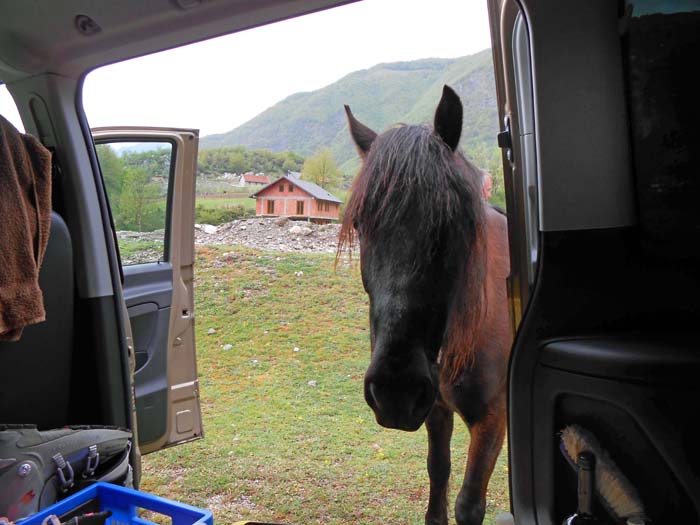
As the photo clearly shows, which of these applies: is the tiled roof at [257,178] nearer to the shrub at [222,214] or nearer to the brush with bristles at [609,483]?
the shrub at [222,214]

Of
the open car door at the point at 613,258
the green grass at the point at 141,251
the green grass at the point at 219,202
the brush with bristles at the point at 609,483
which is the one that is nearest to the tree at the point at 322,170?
the green grass at the point at 219,202

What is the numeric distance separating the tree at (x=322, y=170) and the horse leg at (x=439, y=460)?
1406mm

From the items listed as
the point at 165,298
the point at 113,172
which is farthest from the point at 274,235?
the point at 165,298

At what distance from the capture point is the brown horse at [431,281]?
58.6 inches

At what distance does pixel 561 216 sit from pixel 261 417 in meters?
3.66

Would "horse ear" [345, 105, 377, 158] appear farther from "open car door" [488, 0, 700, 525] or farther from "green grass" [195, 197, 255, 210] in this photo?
"green grass" [195, 197, 255, 210]

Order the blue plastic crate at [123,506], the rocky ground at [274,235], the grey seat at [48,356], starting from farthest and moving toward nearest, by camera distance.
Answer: the rocky ground at [274,235] → the grey seat at [48,356] → the blue plastic crate at [123,506]

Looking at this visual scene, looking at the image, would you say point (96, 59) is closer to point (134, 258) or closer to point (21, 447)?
point (21, 447)

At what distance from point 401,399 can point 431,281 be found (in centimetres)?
36

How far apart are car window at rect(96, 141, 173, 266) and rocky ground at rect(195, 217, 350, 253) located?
1099 millimetres

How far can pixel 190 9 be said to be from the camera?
1200 millimetres

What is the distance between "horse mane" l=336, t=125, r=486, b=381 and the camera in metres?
1.64

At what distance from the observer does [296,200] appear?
11.2ft

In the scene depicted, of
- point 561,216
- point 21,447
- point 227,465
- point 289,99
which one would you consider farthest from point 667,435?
point 289,99
